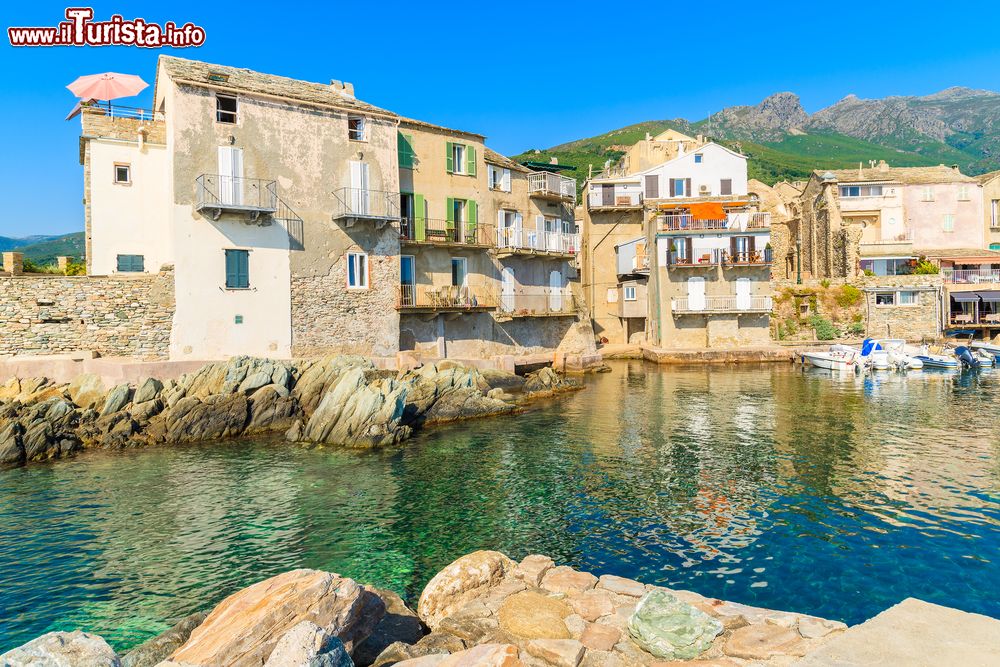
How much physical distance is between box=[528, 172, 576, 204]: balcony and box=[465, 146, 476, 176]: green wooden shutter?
16.0 ft

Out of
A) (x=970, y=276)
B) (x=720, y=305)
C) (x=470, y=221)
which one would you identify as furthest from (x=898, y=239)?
(x=470, y=221)

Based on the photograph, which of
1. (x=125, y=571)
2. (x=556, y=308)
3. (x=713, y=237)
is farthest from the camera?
(x=713, y=237)

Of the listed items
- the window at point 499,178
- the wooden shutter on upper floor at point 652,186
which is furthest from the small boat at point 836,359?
the window at point 499,178

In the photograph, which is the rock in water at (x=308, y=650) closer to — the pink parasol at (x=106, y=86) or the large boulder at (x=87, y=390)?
the large boulder at (x=87, y=390)

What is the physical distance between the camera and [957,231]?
5381 centimetres

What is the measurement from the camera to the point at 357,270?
100 feet

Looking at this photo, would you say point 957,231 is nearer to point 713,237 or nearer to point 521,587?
point 713,237

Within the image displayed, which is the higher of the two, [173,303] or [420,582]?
[173,303]

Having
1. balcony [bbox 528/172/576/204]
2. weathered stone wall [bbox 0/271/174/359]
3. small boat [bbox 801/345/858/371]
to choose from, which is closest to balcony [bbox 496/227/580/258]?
balcony [bbox 528/172/576/204]

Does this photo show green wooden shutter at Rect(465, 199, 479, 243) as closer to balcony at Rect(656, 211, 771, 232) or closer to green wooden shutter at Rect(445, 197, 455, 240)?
green wooden shutter at Rect(445, 197, 455, 240)

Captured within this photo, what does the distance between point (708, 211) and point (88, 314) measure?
38.8m

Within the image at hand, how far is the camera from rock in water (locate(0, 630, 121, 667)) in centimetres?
514

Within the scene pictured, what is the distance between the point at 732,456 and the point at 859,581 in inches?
341

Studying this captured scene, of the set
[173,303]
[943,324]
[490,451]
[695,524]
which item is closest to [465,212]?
[173,303]
